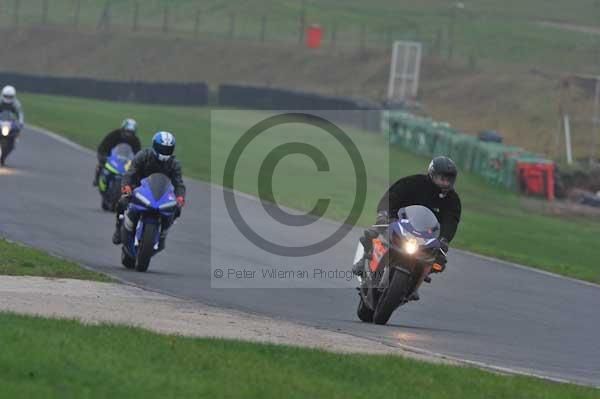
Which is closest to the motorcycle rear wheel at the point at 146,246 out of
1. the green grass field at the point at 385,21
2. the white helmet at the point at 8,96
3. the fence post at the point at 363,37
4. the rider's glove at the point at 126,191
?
the rider's glove at the point at 126,191

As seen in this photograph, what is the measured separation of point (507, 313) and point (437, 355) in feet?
14.9

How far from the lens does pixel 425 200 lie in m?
13.5

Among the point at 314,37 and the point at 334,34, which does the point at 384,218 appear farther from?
the point at 334,34

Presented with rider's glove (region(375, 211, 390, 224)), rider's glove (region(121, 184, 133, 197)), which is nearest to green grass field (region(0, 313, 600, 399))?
rider's glove (region(375, 211, 390, 224))

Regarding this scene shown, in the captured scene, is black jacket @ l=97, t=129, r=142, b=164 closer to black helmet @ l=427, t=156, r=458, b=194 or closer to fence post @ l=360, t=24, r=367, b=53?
black helmet @ l=427, t=156, r=458, b=194

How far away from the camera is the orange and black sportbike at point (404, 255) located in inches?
502

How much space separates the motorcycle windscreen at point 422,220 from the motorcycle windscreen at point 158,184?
4.25m

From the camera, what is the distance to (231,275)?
17.2 m

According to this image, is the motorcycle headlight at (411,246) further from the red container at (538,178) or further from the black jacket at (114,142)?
the red container at (538,178)

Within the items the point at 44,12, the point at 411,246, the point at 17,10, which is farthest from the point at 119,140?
the point at 17,10

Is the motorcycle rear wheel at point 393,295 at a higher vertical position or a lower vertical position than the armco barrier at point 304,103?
higher

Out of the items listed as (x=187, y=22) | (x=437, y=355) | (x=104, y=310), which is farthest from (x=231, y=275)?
(x=187, y=22)

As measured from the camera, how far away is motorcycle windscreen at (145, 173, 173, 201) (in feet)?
53.8

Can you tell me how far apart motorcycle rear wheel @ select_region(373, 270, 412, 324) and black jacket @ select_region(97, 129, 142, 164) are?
1021 centimetres
